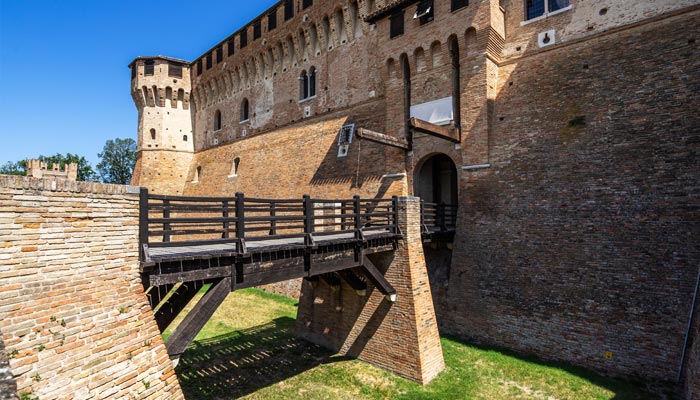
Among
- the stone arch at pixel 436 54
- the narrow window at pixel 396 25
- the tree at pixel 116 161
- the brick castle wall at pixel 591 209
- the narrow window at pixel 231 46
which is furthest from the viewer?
the tree at pixel 116 161

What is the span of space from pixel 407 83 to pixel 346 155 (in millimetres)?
4109

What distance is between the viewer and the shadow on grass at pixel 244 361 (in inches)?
335

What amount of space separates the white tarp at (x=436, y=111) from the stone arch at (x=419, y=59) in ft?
4.52

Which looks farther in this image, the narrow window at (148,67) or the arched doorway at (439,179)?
the narrow window at (148,67)

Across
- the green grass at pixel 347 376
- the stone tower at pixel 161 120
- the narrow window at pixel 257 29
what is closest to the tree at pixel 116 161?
the stone tower at pixel 161 120

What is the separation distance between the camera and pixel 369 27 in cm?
1686

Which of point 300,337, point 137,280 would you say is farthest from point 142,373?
point 300,337

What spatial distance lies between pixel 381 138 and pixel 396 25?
216 inches

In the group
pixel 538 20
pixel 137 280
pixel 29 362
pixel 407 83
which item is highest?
pixel 538 20

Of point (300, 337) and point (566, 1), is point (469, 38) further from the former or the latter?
point (300, 337)

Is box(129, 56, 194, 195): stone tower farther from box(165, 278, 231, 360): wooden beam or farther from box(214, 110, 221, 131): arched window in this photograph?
box(165, 278, 231, 360): wooden beam

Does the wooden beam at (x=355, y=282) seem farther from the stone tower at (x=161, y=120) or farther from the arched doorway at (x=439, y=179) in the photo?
the stone tower at (x=161, y=120)

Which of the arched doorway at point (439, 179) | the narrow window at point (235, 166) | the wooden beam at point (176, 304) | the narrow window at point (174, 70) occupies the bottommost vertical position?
the wooden beam at point (176, 304)

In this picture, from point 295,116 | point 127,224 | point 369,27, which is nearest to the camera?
point 127,224
